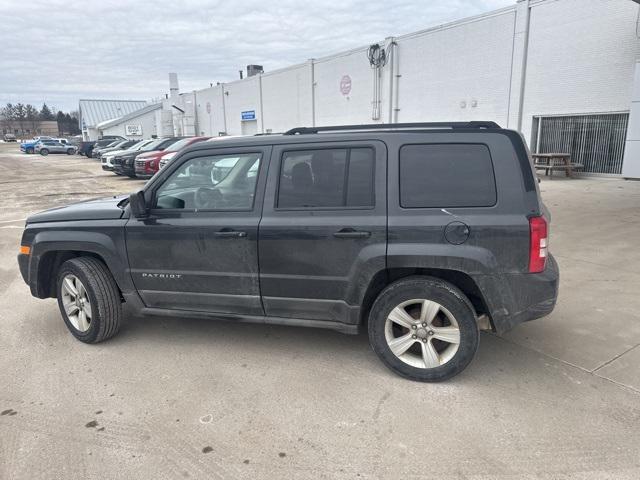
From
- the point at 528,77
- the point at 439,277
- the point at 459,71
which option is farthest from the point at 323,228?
the point at 459,71

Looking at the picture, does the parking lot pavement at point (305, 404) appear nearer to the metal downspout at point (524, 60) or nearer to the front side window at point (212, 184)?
the front side window at point (212, 184)

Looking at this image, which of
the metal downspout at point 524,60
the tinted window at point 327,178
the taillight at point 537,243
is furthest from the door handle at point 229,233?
the metal downspout at point 524,60

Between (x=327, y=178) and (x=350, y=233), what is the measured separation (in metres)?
0.46

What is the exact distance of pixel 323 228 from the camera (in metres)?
3.38

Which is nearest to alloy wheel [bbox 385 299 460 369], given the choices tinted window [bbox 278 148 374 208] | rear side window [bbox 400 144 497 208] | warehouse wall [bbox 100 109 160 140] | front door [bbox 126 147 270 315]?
rear side window [bbox 400 144 497 208]

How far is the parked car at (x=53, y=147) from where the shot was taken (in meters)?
46.8

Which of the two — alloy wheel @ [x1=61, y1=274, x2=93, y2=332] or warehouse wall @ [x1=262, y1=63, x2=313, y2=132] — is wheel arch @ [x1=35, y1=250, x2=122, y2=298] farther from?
warehouse wall @ [x1=262, y1=63, x2=313, y2=132]

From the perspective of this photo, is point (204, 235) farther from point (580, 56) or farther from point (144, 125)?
point (144, 125)

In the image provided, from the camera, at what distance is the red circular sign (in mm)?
27172

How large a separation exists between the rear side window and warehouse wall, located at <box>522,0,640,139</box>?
1509 cm

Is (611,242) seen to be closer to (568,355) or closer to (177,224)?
(568,355)

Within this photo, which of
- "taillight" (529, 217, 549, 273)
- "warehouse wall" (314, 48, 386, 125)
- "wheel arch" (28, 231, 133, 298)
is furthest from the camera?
"warehouse wall" (314, 48, 386, 125)

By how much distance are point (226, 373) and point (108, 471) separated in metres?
1.15

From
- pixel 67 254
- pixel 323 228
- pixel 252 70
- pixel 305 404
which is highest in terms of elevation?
pixel 252 70
